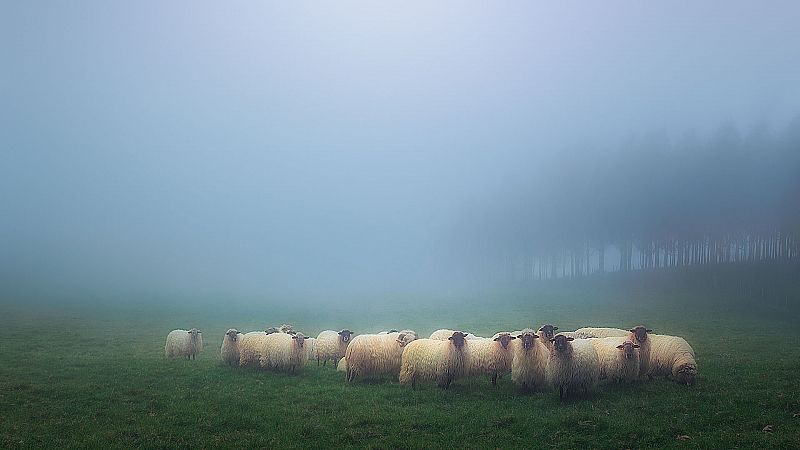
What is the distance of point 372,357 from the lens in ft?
67.8

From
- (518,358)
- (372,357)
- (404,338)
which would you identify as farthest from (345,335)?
(518,358)

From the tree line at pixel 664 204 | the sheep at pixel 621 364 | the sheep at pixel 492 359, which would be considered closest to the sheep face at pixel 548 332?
the sheep at pixel 492 359

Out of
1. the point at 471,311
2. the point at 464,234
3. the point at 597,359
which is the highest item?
the point at 464,234

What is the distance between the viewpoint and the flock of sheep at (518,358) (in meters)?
16.8

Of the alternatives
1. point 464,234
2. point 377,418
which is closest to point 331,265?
point 464,234

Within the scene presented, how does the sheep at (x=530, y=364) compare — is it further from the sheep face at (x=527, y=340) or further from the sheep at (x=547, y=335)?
the sheep at (x=547, y=335)

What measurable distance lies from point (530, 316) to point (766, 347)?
24.0 meters

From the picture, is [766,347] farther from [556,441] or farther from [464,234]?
[464,234]

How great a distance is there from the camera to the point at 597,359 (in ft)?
55.6

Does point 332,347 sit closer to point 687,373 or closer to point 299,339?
point 299,339

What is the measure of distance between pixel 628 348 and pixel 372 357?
10.0m

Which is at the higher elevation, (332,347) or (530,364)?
(530,364)

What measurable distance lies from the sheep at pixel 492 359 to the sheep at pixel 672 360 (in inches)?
223

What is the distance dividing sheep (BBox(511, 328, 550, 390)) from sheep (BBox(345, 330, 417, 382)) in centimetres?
545
